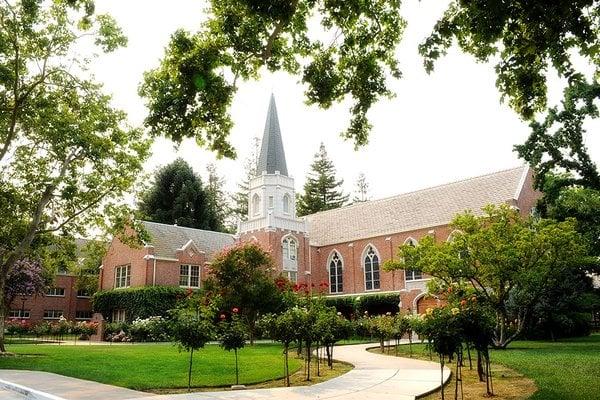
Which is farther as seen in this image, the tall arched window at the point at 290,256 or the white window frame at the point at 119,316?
the tall arched window at the point at 290,256

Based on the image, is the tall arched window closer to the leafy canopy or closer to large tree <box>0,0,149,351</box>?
large tree <box>0,0,149,351</box>

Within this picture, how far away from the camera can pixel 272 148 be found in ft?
140

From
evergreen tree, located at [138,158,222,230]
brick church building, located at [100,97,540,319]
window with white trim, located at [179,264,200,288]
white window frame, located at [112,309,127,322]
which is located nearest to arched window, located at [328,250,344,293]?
brick church building, located at [100,97,540,319]

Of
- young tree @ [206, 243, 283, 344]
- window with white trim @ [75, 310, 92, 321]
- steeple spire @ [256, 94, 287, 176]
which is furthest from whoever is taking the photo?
window with white trim @ [75, 310, 92, 321]

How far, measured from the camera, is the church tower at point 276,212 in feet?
132

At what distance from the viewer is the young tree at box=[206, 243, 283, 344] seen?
25.7 metres

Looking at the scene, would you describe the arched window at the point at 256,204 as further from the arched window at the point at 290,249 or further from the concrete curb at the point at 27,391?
the concrete curb at the point at 27,391

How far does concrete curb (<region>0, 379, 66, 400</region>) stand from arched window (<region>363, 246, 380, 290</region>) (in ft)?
101

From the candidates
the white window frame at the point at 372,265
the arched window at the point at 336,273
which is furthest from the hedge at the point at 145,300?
the white window frame at the point at 372,265

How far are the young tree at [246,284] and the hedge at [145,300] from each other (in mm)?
8586

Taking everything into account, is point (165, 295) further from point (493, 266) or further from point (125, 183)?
point (493, 266)

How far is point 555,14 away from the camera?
7.31m

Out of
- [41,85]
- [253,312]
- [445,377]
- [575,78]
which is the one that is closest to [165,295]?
[253,312]

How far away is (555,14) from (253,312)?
21737 millimetres
